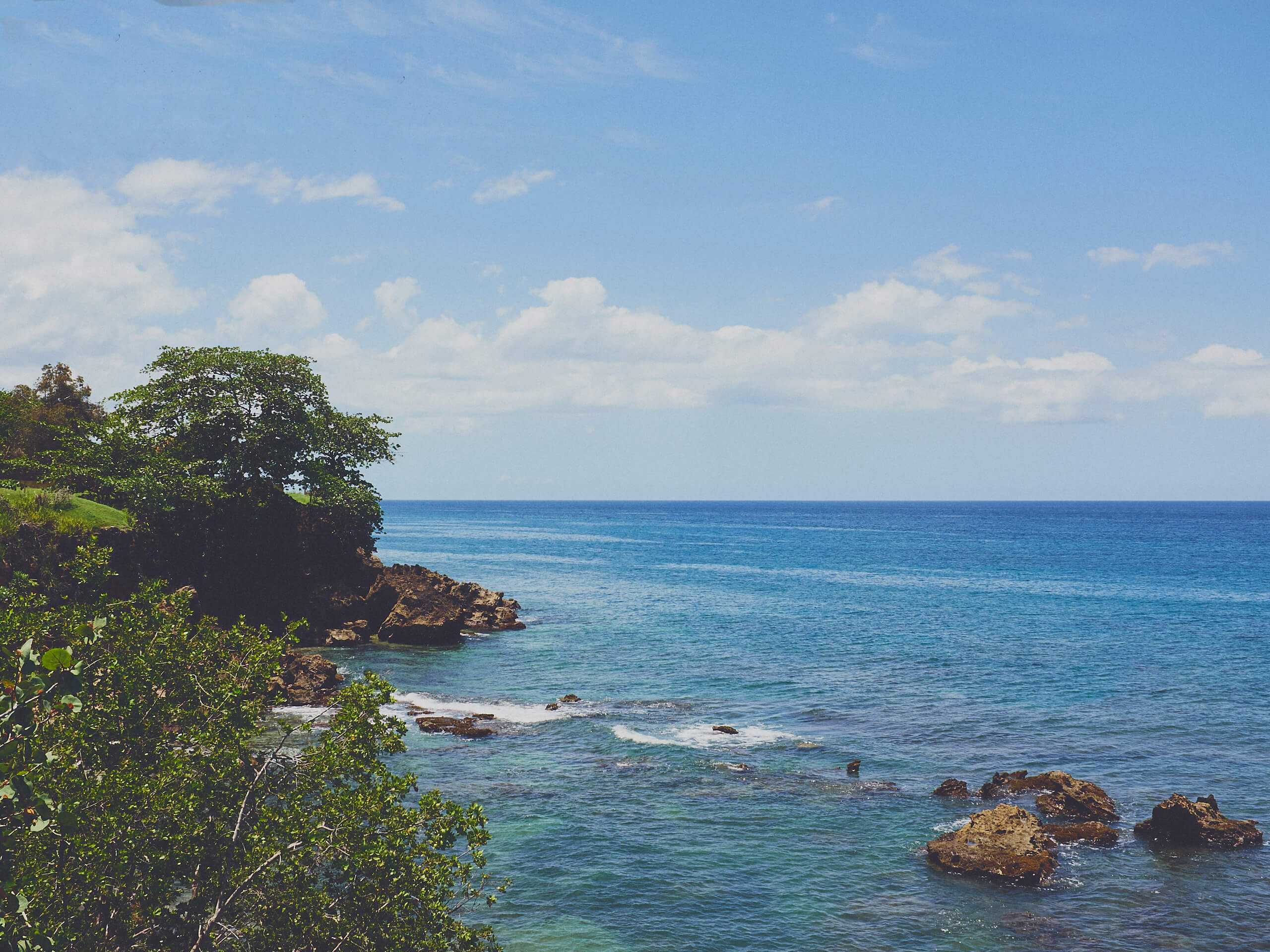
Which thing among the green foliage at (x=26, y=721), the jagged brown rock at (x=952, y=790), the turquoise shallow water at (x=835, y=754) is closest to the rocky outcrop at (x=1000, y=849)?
the turquoise shallow water at (x=835, y=754)

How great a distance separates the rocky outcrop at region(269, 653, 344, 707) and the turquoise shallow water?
4479 mm

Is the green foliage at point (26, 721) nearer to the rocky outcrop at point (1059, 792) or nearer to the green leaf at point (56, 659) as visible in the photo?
the green leaf at point (56, 659)

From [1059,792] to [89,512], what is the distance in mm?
57467

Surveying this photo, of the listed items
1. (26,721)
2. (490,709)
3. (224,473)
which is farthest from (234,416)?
(26,721)

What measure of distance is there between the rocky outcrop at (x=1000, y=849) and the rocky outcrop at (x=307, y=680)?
30979 millimetres

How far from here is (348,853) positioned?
52.9 feet

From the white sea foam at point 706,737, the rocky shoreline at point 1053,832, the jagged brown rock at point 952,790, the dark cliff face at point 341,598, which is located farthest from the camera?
the dark cliff face at point 341,598

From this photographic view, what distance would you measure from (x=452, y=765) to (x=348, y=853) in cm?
2387

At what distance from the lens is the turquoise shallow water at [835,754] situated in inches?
1038

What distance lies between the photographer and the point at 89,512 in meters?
56.3

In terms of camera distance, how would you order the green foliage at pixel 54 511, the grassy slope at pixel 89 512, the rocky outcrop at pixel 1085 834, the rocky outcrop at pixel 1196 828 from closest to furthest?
the rocky outcrop at pixel 1196 828 < the rocky outcrop at pixel 1085 834 < the green foliage at pixel 54 511 < the grassy slope at pixel 89 512

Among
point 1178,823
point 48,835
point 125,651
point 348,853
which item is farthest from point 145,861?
point 1178,823

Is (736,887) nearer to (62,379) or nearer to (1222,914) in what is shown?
(1222,914)

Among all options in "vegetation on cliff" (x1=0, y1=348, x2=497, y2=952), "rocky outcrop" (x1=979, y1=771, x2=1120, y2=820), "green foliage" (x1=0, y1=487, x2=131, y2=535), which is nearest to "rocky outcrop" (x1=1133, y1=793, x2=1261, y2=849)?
"rocky outcrop" (x1=979, y1=771, x2=1120, y2=820)
